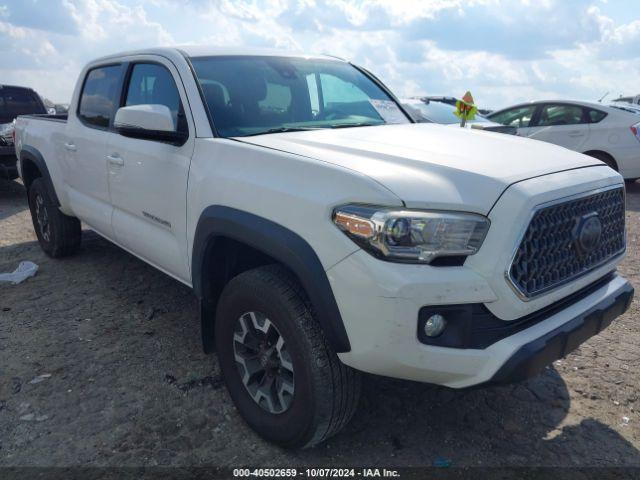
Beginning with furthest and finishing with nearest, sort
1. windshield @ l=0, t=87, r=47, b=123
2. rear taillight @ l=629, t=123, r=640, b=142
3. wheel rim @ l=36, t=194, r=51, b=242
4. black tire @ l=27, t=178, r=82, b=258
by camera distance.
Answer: windshield @ l=0, t=87, r=47, b=123 < rear taillight @ l=629, t=123, r=640, b=142 < wheel rim @ l=36, t=194, r=51, b=242 < black tire @ l=27, t=178, r=82, b=258

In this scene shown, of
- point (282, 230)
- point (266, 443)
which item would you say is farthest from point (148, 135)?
point (266, 443)

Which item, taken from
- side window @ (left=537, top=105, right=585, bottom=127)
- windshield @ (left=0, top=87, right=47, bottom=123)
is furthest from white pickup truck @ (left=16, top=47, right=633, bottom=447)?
windshield @ (left=0, top=87, right=47, bottom=123)

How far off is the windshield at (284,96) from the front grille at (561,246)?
146cm

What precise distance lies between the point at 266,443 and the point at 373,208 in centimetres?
137

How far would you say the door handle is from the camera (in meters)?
3.60

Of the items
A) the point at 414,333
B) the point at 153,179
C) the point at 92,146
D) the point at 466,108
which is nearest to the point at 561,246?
the point at 414,333

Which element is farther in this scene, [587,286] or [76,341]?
[76,341]

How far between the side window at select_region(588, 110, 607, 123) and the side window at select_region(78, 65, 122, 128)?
309 inches

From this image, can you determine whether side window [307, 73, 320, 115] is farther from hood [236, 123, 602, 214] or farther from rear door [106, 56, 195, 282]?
rear door [106, 56, 195, 282]

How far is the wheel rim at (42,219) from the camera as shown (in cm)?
542

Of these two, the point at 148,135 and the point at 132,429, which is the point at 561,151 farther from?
the point at 132,429

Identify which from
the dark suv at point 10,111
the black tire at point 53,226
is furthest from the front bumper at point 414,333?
the dark suv at point 10,111

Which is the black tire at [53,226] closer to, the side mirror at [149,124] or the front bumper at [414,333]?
the side mirror at [149,124]

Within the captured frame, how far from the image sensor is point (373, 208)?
2018mm
